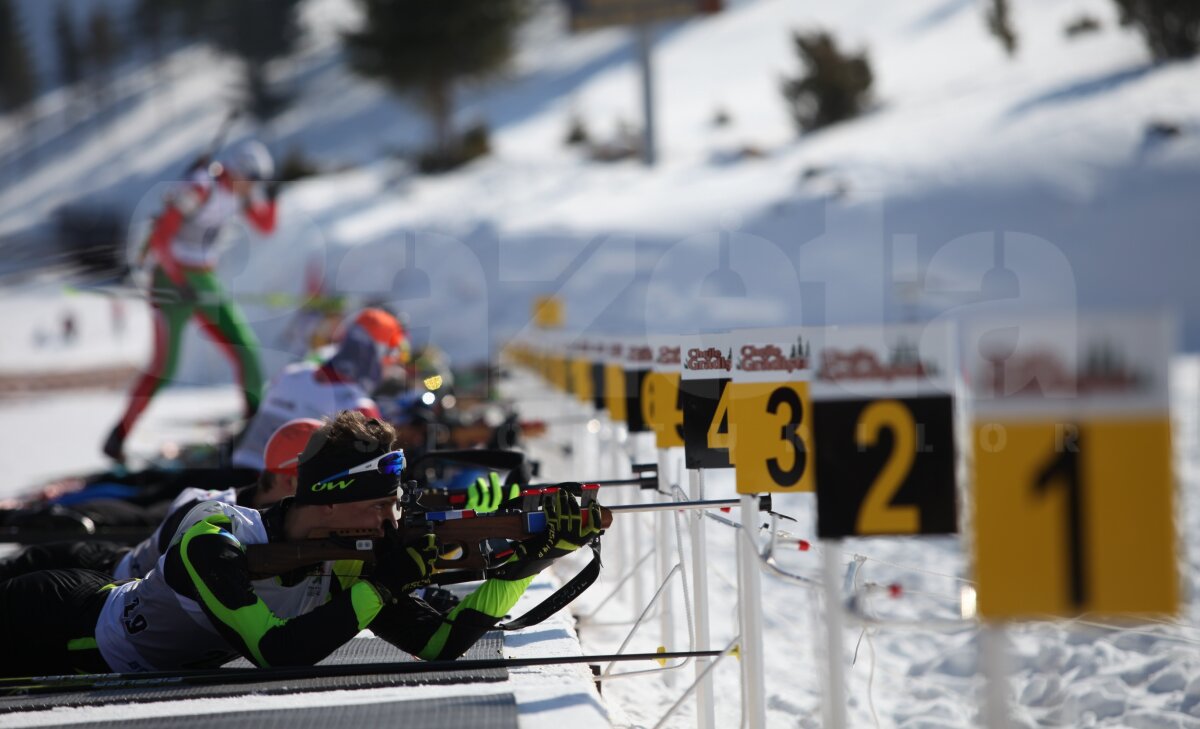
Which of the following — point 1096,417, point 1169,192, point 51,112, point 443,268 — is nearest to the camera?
point 1096,417

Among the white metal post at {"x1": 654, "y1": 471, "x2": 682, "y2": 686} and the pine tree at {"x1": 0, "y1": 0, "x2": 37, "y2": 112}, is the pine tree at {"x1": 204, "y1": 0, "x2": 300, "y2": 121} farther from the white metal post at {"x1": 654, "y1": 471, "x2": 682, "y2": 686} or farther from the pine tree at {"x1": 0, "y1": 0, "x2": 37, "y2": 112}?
the white metal post at {"x1": 654, "y1": 471, "x2": 682, "y2": 686}

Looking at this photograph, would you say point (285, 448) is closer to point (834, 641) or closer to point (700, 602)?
point (700, 602)

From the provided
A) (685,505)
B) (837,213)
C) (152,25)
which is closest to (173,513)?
(685,505)

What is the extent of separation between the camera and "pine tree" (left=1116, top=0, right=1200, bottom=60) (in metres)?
24.0

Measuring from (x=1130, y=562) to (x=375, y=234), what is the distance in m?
28.3

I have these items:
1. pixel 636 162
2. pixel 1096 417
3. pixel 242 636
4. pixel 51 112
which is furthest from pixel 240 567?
pixel 51 112

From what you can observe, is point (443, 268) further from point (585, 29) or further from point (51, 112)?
point (51, 112)

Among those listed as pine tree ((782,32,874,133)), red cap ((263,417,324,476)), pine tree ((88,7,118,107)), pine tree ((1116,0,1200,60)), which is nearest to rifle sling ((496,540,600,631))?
red cap ((263,417,324,476))

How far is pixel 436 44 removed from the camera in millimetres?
41625

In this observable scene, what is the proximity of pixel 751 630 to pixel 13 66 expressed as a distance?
289ft

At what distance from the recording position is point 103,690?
321 centimetres

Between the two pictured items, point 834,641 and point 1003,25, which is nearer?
point 834,641

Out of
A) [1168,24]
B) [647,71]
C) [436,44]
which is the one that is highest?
[436,44]

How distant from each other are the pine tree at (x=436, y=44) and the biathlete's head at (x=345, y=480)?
37.5 metres
